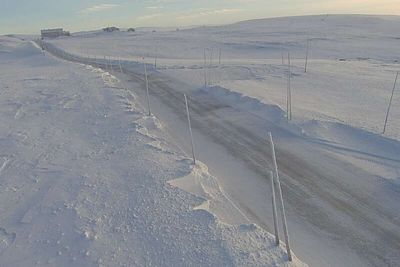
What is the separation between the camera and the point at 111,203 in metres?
11.1

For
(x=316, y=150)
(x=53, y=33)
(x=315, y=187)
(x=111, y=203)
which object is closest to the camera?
(x=111, y=203)

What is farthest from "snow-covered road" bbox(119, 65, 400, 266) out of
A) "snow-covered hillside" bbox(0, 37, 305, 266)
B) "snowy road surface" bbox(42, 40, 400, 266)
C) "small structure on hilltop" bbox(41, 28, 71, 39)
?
"small structure on hilltop" bbox(41, 28, 71, 39)

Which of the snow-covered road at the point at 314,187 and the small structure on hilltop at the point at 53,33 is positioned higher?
the snow-covered road at the point at 314,187

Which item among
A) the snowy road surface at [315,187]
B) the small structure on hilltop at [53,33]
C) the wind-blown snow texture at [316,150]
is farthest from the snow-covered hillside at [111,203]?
the small structure on hilltop at [53,33]

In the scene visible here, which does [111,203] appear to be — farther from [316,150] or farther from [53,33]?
[53,33]

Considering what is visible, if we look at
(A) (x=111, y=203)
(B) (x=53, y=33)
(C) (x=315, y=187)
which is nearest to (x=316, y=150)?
(C) (x=315, y=187)

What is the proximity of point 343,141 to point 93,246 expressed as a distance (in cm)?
988

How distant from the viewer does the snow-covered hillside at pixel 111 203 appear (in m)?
8.75

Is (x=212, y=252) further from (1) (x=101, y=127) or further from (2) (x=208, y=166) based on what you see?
(1) (x=101, y=127)

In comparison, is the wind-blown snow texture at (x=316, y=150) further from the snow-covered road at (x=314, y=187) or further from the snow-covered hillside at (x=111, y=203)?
the snow-covered hillside at (x=111, y=203)

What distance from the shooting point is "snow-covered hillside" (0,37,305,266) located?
875cm

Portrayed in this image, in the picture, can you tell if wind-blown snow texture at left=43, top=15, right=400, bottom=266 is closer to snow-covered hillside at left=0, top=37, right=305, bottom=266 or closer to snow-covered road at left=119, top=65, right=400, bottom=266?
snow-covered road at left=119, top=65, right=400, bottom=266

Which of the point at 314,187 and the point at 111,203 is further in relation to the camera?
the point at 314,187

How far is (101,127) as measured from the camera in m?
18.6
